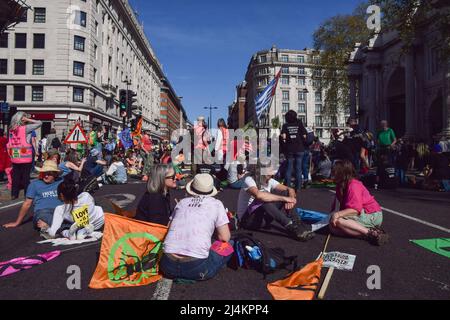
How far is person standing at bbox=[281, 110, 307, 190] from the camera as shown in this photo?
32.7 ft

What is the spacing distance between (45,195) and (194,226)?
11.5ft

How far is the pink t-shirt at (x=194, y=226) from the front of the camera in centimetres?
358

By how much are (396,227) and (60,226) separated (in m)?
5.37

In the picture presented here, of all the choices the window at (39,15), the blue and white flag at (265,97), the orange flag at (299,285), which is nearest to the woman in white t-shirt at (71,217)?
the orange flag at (299,285)

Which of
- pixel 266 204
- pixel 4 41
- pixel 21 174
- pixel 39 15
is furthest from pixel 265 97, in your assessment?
pixel 4 41

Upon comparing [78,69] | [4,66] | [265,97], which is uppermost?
[78,69]

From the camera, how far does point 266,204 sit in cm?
558

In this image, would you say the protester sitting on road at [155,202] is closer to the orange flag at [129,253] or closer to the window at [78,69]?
the orange flag at [129,253]

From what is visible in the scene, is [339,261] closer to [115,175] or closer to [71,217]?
[71,217]

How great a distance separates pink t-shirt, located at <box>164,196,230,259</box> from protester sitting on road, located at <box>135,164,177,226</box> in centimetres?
65

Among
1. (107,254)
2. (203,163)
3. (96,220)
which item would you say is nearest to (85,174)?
(203,163)

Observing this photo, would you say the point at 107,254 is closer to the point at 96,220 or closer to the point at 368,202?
the point at 96,220
